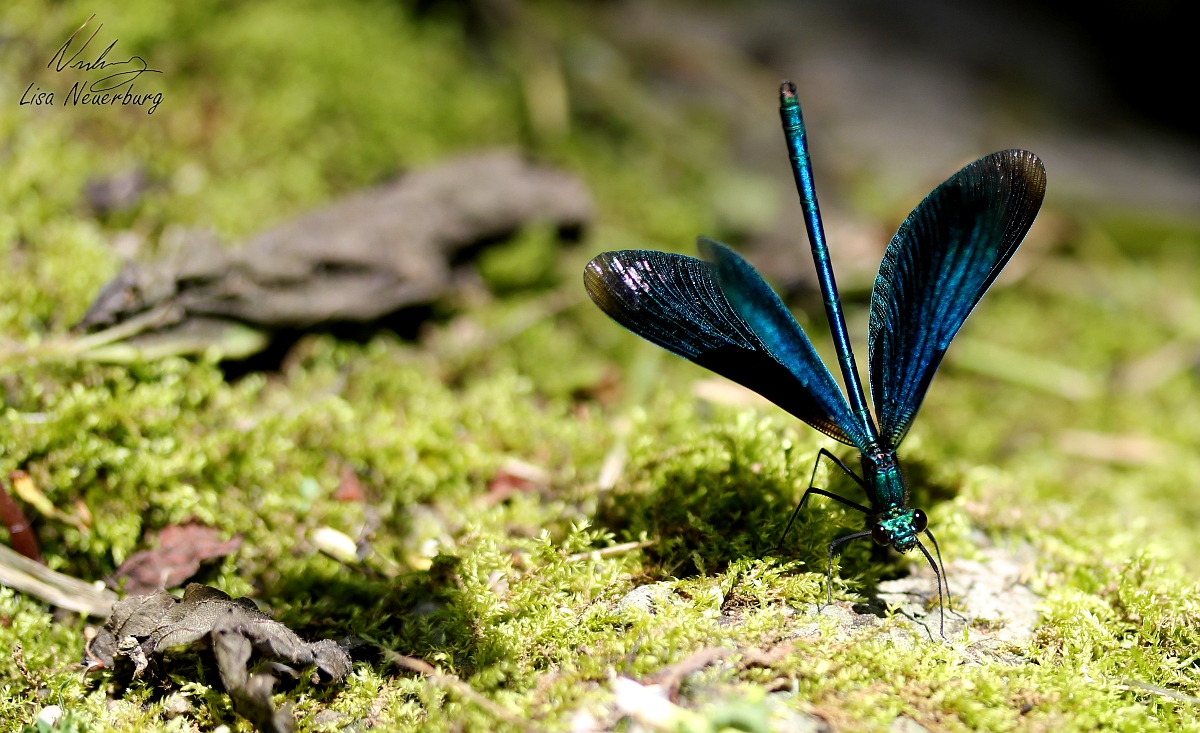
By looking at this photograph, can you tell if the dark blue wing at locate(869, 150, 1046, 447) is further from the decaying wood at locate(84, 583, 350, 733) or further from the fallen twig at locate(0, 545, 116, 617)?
the fallen twig at locate(0, 545, 116, 617)

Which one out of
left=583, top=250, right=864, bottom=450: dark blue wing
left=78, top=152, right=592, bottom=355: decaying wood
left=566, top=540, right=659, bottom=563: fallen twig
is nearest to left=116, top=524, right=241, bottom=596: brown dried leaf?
left=78, top=152, right=592, bottom=355: decaying wood

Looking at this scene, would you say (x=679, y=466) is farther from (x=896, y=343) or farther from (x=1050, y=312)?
(x=1050, y=312)

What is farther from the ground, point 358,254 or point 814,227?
point 814,227

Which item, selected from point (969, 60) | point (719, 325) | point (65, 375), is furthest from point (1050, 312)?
point (65, 375)
